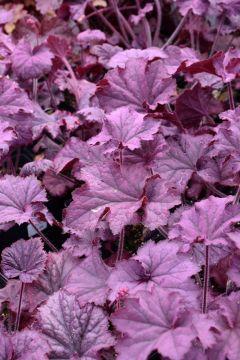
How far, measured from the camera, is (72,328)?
1.12 metres

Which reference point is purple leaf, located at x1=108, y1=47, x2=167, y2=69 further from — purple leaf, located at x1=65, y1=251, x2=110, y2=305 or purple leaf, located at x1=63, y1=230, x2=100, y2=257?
purple leaf, located at x1=65, y1=251, x2=110, y2=305

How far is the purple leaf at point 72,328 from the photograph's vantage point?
43.1 inches

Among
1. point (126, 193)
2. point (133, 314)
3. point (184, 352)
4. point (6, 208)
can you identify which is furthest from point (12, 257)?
point (184, 352)

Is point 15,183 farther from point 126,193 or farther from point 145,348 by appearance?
point 145,348

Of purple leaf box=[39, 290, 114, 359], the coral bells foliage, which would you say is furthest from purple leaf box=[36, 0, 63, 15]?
purple leaf box=[39, 290, 114, 359]

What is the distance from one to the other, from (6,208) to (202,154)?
0.57m

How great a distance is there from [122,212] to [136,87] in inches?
21.0

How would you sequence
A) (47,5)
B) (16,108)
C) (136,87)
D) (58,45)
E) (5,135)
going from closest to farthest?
(5,135) → (136,87) → (16,108) → (58,45) → (47,5)

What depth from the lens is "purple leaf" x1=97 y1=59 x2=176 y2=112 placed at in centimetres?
161

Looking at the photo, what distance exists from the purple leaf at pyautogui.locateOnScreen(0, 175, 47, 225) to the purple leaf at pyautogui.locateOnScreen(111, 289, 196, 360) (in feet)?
1.52

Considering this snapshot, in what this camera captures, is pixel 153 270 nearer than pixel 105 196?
Yes

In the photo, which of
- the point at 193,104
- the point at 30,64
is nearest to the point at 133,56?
the point at 193,104

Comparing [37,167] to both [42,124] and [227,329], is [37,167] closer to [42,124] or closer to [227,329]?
[42,124]

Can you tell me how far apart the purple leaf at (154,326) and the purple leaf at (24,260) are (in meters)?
0.37
